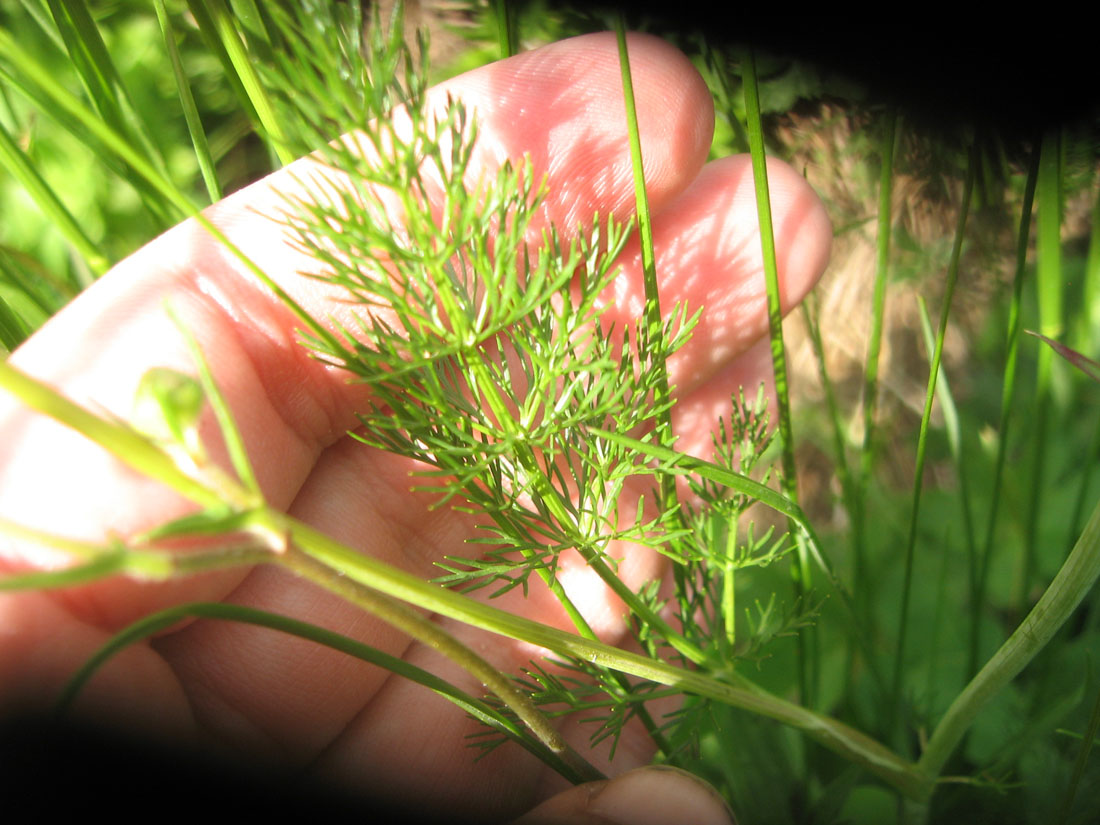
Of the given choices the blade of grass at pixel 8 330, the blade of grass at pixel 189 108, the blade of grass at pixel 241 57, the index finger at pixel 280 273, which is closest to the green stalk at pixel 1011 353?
the index finger at pixel 280 273

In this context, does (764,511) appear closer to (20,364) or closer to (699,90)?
(699,90)

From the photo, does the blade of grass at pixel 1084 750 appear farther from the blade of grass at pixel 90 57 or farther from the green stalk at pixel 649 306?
the blade of grass at pixel 90 57

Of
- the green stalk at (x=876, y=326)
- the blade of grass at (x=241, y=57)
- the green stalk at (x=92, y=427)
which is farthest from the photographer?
the green stalk at (x=876, y=326)

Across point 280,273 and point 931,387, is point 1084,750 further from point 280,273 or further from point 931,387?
point 280,273

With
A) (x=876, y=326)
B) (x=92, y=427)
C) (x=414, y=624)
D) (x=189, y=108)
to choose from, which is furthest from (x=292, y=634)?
(x=876, y=326)

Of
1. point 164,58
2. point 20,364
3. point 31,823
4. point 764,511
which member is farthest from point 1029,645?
point 164,58

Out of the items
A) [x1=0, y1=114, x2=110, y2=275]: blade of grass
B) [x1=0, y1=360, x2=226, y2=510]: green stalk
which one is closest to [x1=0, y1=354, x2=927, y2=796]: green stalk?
[x1=0, y1=360, x2=226, y2=510]: green stalk

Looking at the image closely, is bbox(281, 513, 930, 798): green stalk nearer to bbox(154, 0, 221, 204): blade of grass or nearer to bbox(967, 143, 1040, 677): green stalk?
bbox(967, 143, 1040, 677): green stalk
